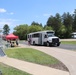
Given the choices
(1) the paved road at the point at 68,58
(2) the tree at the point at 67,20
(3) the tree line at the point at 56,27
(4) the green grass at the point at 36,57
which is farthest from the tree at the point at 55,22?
(4) the green grass at the point at 36,57

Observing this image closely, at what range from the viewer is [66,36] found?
5039 inches

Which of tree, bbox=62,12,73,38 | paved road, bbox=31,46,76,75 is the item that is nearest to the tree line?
tree, bbox=62,12,73,38

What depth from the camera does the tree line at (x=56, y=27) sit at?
110 metres

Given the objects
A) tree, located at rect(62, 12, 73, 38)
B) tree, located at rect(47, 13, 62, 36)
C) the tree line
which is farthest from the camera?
tree, located at rect(62, 12, 73, 38)

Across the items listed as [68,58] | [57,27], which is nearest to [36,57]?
[68,58]

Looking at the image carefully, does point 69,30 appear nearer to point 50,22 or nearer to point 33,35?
point 50,22

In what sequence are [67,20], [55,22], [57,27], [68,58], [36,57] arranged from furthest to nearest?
[67,20]
[55,22]
[57,27]
[68,58]
[36,57]

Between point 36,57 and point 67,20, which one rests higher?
point 67,20

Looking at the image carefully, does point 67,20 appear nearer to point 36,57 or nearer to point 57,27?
point 57,27

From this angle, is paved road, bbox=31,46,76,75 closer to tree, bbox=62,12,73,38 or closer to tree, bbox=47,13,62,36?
tree, bbox=47,13,62,36

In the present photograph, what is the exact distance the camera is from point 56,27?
434ft

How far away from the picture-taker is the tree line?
4328 inches

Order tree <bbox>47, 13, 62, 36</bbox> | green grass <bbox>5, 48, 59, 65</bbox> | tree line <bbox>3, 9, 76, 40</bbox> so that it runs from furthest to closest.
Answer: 1. tree <bbox>47, 13, 62, 36</bbox>
2. tree line <bbox>3, 9, 76, 40</bbox>
3. green grass <bbox>5, 48, 59, 65</bbox>

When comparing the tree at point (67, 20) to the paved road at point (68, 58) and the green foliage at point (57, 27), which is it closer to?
the green foliage at point (57, 27)
